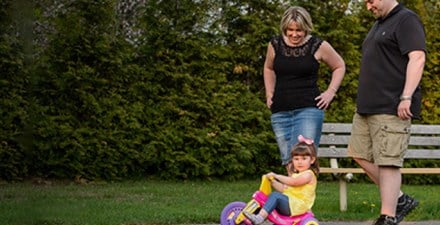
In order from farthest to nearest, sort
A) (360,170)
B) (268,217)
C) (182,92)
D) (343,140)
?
(182,92) → (343,140) → (360,170) → (268,217)

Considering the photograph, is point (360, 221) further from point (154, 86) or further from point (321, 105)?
point (154, 86)

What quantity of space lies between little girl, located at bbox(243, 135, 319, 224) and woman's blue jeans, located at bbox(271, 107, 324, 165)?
10.5 inches

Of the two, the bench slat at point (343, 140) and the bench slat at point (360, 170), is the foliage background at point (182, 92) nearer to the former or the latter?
the bench slat at point (343, 140)

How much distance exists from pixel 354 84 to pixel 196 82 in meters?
1.99

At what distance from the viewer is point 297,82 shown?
3980 mm

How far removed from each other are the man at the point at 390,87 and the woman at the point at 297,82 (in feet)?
0.78

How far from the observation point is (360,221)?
527 centimetres

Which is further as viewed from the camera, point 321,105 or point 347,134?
point 347,134

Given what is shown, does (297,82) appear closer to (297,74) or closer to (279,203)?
(297,74)

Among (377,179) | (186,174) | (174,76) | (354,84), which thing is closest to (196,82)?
(174,76)

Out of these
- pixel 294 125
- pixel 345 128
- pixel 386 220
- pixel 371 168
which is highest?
pixel 294 125

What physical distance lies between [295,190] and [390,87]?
2.60ft

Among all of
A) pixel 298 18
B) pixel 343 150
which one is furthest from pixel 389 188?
pixel 343 150

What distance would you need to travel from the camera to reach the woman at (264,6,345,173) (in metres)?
3.94
